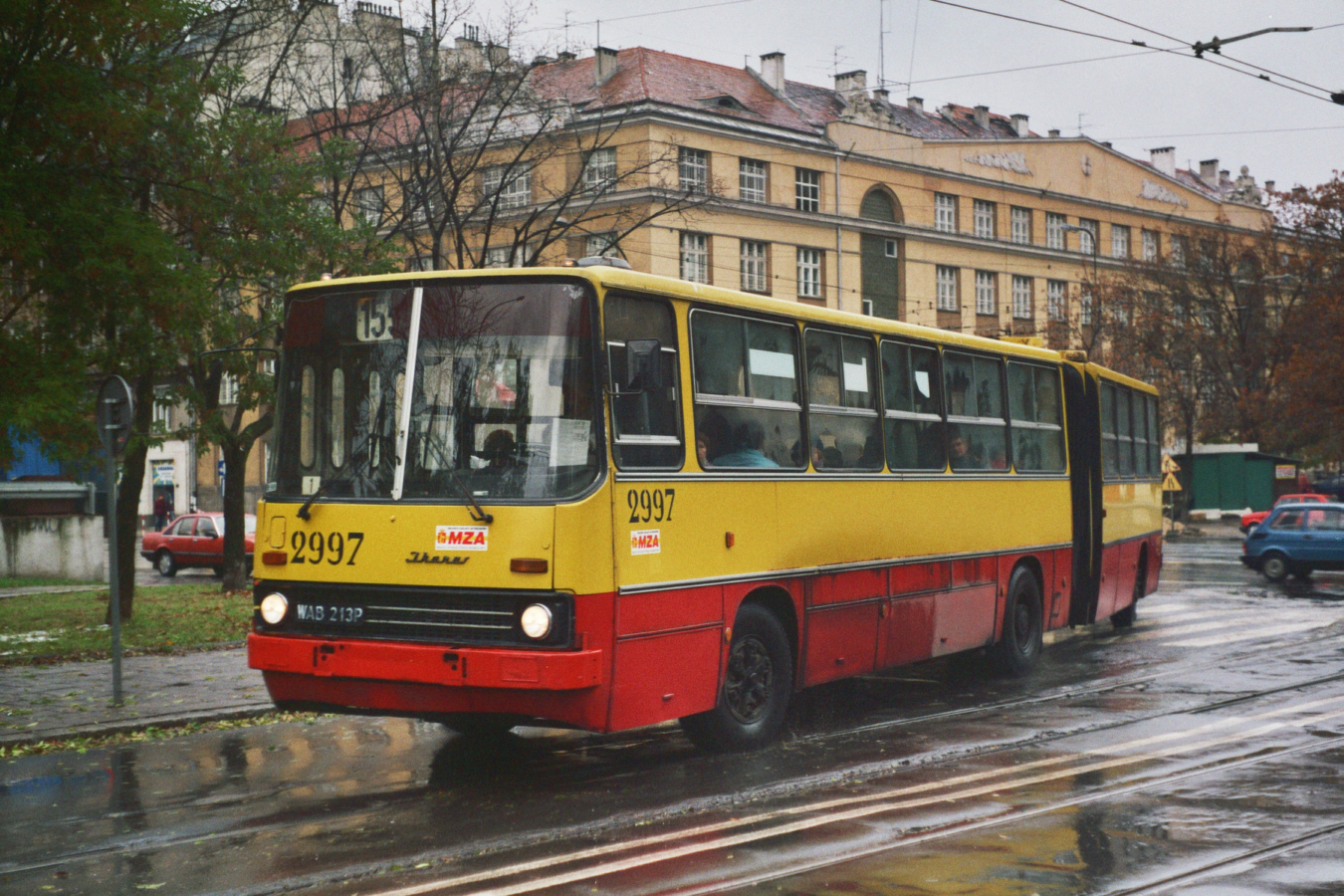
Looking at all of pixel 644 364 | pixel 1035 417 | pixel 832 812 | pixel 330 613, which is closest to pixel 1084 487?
pixel 1035 417

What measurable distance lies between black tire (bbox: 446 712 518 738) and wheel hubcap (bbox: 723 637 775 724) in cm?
142

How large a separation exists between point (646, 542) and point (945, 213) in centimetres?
6009

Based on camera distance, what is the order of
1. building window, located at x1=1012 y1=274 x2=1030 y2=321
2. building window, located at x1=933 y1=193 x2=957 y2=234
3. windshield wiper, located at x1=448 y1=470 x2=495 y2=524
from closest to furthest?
windshield wiper, located at x1=448 y1=470 x2=495 y2=524 < building window, located at x1=933 y1=193 x2=957 y2=234 < building window, located at x1=1012 y1=274 x2=1030 y2=321

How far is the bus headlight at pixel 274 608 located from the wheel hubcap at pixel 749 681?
9.06ft

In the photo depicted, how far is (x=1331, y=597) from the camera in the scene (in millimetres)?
24453

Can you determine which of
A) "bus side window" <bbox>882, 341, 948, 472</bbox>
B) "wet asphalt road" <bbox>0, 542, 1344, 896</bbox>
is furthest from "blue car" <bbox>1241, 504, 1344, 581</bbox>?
"bus side window" <bbox>882, 341, 948, 472</bbox>

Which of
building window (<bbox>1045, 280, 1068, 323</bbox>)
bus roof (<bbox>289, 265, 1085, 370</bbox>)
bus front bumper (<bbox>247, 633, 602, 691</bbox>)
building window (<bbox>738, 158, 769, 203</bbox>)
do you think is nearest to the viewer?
bus front bumper (<bbox>247, 633, 602, 691</bbox>)

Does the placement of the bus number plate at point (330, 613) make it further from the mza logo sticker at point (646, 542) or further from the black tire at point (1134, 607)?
the black tire at point (1134, 607)

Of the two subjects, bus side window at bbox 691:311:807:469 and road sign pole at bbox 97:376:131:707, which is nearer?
bus side window at bbox 691:311:807:469

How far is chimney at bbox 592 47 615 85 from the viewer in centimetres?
5778

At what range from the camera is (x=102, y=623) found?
1995cm

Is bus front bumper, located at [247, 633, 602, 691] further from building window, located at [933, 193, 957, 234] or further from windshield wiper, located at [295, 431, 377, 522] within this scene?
building window, located at [933, 193, 957, 234]

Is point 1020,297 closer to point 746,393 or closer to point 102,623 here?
point 102,623

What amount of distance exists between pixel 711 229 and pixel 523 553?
161 feet
